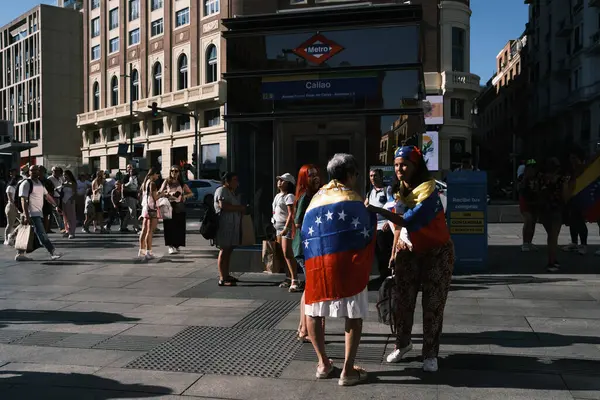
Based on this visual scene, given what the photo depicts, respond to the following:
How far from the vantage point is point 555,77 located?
178ft

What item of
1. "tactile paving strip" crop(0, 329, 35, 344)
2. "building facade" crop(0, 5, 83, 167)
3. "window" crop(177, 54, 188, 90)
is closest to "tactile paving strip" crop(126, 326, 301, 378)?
"tactile paving strip" crop(0, 329, 35, 344)

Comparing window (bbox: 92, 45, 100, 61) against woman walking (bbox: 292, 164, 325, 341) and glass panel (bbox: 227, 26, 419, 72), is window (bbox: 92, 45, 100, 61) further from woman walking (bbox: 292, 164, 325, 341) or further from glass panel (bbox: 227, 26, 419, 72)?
woman walking (bbox: 292, 164, 325, 341)

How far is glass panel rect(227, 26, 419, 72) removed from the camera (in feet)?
29.8

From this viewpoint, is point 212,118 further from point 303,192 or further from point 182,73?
point 303,192

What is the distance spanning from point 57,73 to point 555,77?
51208 millimetres

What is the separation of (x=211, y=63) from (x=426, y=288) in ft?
138

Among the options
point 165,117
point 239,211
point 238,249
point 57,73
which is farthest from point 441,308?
point 57,73

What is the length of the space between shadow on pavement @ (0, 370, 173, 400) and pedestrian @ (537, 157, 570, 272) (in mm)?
6588

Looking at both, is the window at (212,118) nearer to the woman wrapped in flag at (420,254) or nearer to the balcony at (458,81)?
the balcony at (458,81)

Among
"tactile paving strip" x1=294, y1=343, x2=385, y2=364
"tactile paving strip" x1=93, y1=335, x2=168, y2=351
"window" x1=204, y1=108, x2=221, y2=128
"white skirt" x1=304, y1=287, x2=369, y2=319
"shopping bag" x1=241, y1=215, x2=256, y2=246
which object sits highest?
"window" x1=204, y1=108, x2=221, y2=128

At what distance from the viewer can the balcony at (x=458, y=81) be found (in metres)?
39.7

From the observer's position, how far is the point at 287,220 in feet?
24.2

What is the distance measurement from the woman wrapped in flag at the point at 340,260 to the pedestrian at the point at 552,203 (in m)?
5.53

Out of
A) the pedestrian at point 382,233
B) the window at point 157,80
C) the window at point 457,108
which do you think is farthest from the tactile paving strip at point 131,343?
the window at point 157,80
